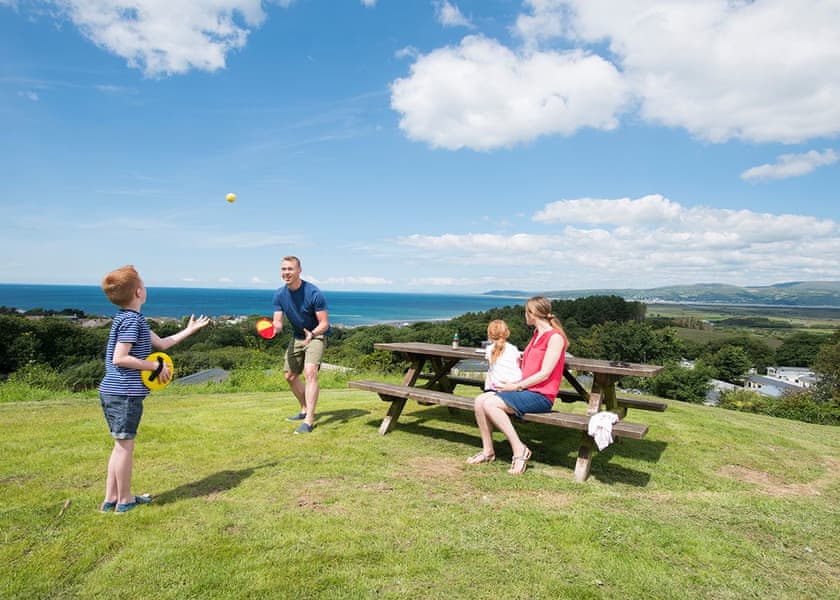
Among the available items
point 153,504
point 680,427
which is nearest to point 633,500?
point 680,427

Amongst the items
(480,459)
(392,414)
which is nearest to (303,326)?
(392,414)

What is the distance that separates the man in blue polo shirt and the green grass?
550mm

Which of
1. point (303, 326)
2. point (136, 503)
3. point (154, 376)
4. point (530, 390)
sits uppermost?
point (303, 326)

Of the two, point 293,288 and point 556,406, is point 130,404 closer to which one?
point 293,288

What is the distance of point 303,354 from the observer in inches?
236

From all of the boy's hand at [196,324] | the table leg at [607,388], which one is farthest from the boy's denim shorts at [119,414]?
the table leg at [607,388]

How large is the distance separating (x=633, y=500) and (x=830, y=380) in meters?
53.6

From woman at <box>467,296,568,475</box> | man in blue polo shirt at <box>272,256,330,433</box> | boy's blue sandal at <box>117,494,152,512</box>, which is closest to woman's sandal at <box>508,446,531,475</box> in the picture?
woman at <box>467,296,568,475</box>

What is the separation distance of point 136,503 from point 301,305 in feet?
9.33

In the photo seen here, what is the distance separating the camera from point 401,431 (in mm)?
5941

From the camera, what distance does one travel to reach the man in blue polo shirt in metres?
5.76

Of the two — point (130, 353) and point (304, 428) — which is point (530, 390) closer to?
point (304, 428)

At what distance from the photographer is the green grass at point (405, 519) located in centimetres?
264

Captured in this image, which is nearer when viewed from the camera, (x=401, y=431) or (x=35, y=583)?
(x=35, y=583)
